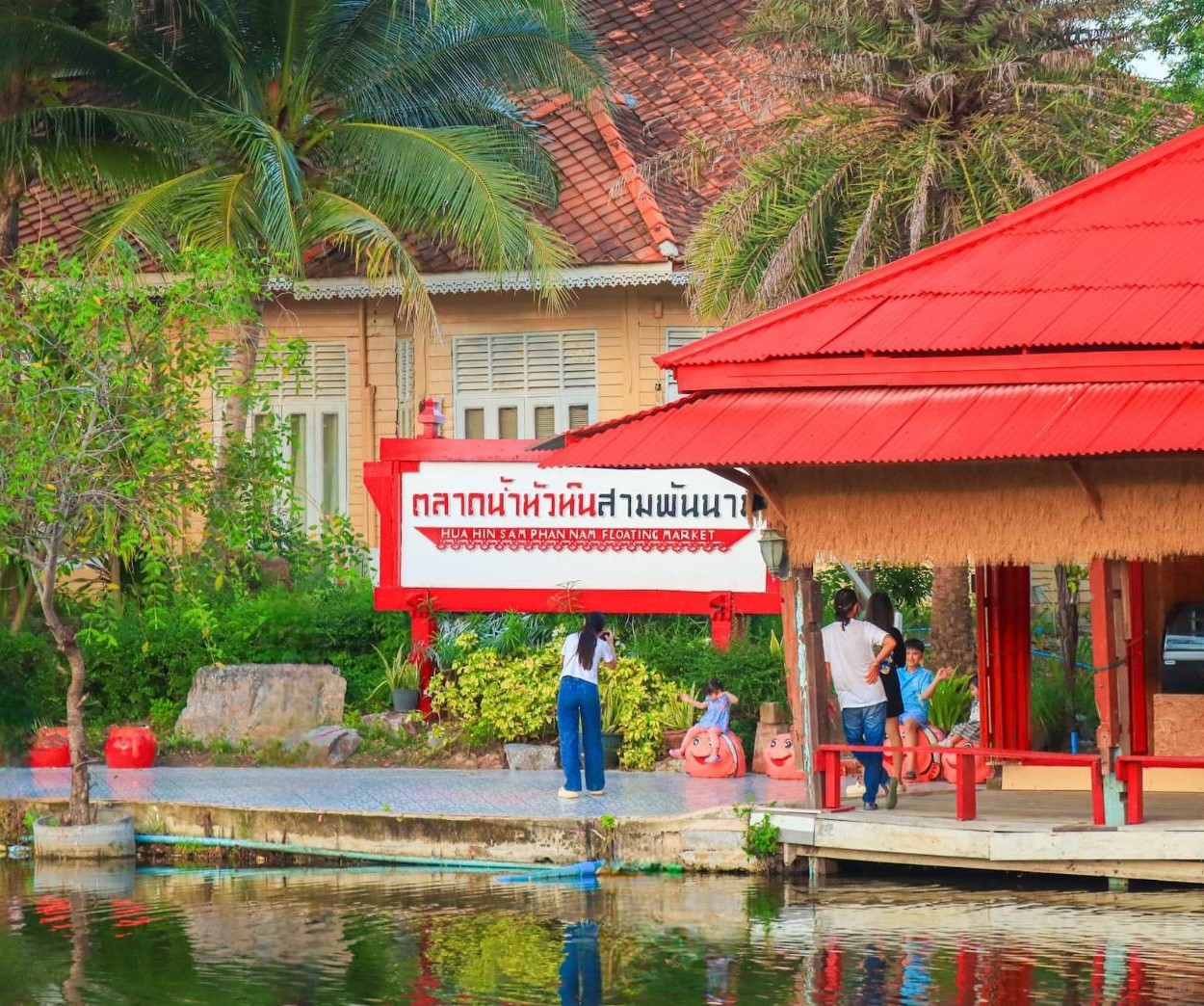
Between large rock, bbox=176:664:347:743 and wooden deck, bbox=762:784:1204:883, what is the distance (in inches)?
259

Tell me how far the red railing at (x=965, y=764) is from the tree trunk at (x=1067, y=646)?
337 centimetres

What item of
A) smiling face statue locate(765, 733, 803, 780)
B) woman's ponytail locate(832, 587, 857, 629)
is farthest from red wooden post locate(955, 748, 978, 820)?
smiling face statue locate(765, 733, 803, 780)

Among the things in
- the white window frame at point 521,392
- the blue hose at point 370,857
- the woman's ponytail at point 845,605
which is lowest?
the blue hose at point 370,857

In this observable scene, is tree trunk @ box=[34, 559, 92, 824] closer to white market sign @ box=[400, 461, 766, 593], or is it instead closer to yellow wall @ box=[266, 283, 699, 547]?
white market sign @ box=[400, 461, 766, 593]

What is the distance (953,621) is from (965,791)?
569 cm

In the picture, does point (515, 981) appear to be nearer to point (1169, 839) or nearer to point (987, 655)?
point (1169, 839)

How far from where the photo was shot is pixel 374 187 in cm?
2211

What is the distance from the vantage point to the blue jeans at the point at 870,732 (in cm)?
1470

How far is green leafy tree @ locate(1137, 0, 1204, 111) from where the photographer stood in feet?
68.8

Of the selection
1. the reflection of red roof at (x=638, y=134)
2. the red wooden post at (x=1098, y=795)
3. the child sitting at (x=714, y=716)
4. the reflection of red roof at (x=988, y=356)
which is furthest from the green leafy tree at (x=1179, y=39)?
the red wooden post at (x=1098, y=795)

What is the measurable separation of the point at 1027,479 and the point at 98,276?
23.7 ft

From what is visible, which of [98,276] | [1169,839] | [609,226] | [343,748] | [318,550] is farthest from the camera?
[609,226]

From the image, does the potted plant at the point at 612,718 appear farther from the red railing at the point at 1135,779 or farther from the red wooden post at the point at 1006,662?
the red railing at the point at 1135,779

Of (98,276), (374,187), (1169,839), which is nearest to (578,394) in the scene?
(374,187)
